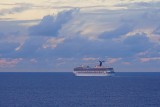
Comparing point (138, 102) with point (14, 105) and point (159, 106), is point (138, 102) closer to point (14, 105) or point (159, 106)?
point (159, 106)

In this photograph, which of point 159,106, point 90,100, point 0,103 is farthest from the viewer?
point 90,100

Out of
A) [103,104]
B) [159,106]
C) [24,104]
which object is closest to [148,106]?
[159,106]

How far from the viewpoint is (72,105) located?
440 ft

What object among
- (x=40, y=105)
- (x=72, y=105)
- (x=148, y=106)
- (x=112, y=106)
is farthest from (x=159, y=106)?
(x=40, y=105)

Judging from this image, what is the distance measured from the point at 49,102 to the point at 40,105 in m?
9.30

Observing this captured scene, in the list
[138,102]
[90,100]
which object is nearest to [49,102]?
[90,100]

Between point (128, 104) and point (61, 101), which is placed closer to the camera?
point (128, 104)

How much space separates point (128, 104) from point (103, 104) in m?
6.60

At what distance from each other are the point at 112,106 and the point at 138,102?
554 inches

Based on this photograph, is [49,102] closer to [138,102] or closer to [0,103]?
[0,103]

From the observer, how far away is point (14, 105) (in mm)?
133875

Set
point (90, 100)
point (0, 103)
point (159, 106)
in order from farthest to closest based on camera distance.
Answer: point (90, 100), point (0, 103), point (159, 106)

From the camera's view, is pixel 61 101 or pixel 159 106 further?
pixel 61 101

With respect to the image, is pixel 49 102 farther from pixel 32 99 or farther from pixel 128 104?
pixel 128 104
